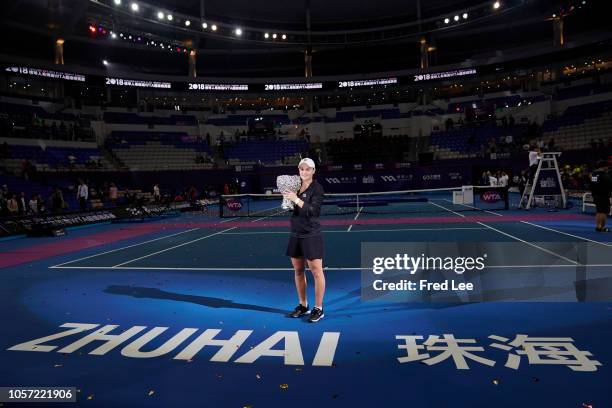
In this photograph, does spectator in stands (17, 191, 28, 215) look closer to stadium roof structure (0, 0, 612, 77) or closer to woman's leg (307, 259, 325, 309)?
stadium roof structure (0, 0, 612, 77)

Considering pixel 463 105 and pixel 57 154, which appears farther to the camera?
pixel 463 105

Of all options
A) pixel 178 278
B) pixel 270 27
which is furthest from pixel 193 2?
pixel 178 278

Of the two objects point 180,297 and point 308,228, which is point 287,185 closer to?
point 308,228

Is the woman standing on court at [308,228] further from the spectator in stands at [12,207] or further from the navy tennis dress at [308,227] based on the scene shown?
the spectator in stands at [12,207]

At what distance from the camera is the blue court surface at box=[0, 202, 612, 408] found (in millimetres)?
3443

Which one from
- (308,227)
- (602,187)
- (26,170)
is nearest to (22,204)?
(26,170)

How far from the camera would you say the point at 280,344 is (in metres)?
4.56

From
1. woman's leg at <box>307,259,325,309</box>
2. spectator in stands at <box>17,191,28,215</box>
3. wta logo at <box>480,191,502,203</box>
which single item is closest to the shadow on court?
woman's leg at <box>307,259,325,309</box>

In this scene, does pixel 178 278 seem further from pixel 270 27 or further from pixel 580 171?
pixel 270 27

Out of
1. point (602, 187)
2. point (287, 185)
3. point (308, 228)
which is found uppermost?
point (287, 185)

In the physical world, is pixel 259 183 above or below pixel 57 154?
below

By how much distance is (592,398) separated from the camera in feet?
Answer: 10.4

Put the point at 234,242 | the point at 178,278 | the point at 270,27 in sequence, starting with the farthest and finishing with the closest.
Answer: the point at 270,27 < the point at 234,242 < the point at 178,278

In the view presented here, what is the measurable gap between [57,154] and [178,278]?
3050 centimetres
